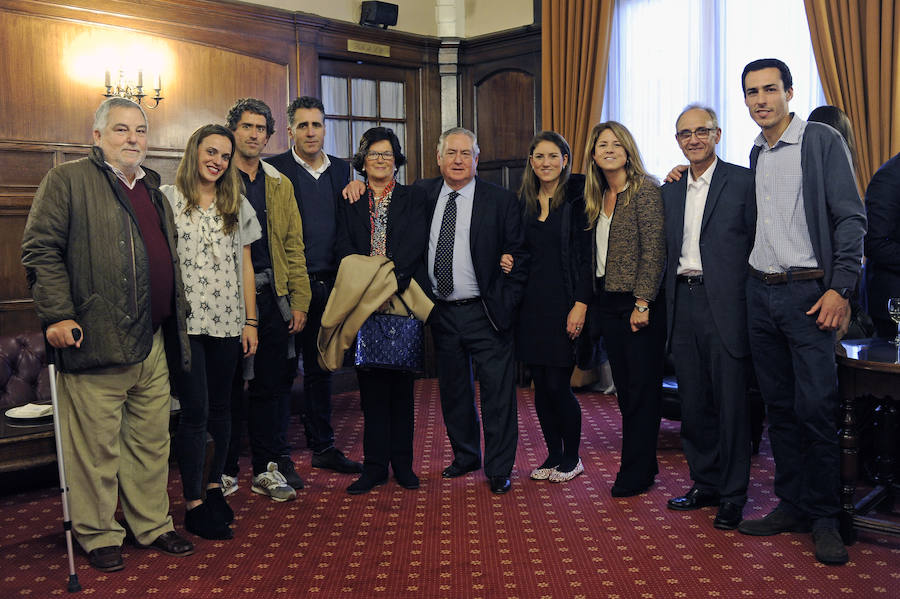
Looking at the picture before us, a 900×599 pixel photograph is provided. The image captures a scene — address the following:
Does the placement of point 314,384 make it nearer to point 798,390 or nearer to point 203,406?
point 203,406

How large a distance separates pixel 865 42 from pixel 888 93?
0.35 m

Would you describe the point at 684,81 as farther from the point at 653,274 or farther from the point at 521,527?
the point at 521,527

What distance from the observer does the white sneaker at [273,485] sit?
161 inches

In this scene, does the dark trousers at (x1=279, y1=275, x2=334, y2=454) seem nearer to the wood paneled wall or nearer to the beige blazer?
the beige blazer

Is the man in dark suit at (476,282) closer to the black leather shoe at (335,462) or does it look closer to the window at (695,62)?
the black leather shoe at (335,462)

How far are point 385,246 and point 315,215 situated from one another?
59 cm

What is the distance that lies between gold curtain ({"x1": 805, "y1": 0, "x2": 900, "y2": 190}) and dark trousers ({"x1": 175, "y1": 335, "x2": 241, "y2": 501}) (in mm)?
3866

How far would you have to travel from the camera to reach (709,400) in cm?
378

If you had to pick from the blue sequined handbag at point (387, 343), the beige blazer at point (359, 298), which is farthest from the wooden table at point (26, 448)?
the blue sequined handbag at point (387, 343)

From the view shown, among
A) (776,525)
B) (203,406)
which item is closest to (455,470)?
(203,406)

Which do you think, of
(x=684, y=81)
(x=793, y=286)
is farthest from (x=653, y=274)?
(x=684, y=81)

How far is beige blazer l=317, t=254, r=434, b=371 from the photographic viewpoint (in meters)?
3.97

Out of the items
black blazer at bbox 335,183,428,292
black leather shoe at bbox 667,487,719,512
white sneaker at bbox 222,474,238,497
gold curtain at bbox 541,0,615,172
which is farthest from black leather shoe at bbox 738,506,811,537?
gold curtain at bbox 541,0,615,172

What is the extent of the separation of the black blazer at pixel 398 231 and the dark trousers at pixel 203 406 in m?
0.74
